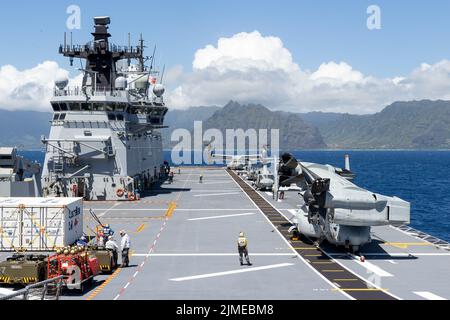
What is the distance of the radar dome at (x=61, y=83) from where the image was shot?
162ft

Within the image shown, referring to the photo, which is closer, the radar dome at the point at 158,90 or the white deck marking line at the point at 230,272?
the white deck marking line at the point at 230,272

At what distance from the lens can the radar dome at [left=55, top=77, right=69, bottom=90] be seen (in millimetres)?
49525

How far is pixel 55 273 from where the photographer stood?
18172 millimetres

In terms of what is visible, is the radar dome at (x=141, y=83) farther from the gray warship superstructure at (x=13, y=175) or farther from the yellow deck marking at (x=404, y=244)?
the yellow deck marking at (x=404, y=244)

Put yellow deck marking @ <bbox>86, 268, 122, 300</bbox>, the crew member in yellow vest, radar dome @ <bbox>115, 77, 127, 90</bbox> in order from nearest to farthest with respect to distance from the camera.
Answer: yellow deck marking @ <bbox>86, 268, 122, 300</bbox> < the crew member in yellow vest < radar dome @ <bbox>115, 77, 127, 90</bbox>

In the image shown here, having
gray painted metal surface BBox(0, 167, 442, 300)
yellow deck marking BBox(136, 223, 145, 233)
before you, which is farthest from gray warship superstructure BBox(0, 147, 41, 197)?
yellow deck marking BBox(136, 223, 145, 233)

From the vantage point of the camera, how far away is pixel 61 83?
49.7 meters

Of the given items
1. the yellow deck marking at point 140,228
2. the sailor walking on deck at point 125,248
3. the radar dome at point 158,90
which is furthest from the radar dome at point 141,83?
the sailor walking on deck at point 125,248

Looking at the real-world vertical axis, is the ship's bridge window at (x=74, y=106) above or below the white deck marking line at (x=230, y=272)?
above

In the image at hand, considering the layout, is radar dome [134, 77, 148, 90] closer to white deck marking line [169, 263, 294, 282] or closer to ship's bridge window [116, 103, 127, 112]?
ship's bridge window [116, 103, 127, 112]

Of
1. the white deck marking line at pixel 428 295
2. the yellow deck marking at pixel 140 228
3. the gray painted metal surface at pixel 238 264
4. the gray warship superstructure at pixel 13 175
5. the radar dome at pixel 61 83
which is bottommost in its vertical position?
the yellow deck marking at pixel 140 228

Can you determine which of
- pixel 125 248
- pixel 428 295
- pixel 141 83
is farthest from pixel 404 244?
pixel 141 83

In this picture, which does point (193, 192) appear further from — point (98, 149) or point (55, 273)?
point (55, 273)

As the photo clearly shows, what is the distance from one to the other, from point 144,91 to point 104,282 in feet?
186
